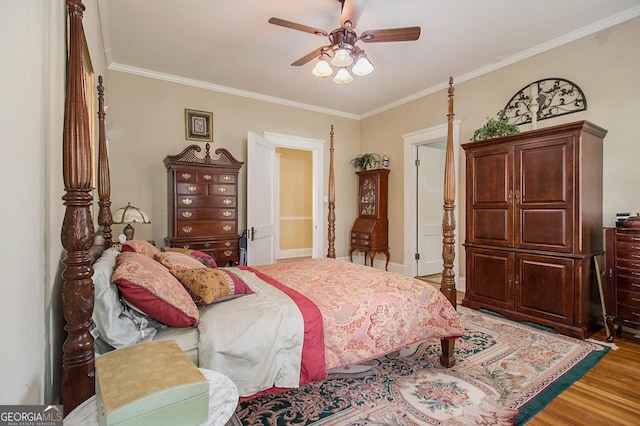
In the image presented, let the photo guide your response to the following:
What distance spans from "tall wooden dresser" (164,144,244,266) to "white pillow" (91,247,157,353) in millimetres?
2433

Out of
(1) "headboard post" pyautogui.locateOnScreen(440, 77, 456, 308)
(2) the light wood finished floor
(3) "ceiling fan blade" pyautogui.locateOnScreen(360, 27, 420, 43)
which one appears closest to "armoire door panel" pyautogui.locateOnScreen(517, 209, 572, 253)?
(2) the light wood finished floor

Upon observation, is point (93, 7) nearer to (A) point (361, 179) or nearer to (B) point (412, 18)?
(B) point (412, 18)

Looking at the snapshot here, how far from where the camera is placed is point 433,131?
4555 mm

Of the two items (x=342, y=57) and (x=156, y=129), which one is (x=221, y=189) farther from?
(x=342, y=57)

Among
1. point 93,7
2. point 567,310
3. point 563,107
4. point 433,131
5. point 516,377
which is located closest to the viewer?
point 516,377

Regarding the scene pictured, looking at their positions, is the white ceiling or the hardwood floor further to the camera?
the white ceiling

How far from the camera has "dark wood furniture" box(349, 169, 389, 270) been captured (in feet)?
17.3

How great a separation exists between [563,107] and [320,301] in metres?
3.40

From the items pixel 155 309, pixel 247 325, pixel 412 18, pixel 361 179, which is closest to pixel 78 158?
pixel 155 309

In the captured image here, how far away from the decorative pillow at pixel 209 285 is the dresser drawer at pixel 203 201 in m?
2.18

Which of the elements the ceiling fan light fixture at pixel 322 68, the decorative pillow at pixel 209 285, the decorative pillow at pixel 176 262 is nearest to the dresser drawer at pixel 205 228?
the decorative pillow at pixel 176 262

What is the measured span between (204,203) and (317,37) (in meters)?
2.35

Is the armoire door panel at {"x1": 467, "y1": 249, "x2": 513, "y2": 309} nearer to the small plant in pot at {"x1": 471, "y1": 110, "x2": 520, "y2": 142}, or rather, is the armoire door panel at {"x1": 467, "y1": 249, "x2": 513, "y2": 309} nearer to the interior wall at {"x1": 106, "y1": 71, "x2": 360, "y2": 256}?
the small plant in pot at {"x1": 471, "y1": 110, "x2": 520, "y2": 142}

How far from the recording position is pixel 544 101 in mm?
3373
